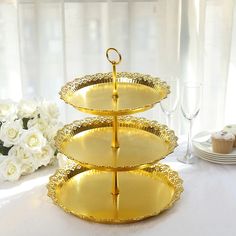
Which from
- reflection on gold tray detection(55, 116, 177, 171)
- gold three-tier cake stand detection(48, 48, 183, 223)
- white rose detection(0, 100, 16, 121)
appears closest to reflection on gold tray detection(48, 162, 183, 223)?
gold three-tier cake stand detection(48, 48, 183, 223)

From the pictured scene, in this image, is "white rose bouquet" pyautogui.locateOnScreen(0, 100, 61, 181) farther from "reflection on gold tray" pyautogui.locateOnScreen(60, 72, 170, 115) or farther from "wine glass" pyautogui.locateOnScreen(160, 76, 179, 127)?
"wine glass" pyautogui.locateOnScreen(160, 76, 179, 127)

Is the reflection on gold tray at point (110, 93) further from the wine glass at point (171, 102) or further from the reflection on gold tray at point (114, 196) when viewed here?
the reflection on gold tray at point (114, 196)

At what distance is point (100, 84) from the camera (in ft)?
4.77

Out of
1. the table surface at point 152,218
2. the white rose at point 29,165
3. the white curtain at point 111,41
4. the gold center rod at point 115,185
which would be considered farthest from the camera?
the white curtain at point 111,41

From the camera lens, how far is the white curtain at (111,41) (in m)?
2.15

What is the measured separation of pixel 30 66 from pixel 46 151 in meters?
0.84

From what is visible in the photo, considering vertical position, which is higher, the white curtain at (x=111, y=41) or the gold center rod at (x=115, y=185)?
the white curtain at (x=111, y=41)

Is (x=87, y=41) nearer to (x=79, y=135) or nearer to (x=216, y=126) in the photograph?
(x=216, y=126)

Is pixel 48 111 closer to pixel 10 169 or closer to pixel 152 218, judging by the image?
pixel 10 169

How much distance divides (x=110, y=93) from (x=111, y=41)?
2.82ft

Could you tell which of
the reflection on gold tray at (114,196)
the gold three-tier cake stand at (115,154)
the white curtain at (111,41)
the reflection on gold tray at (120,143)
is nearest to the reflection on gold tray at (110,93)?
the gold three-tier cake stand at (115,154)

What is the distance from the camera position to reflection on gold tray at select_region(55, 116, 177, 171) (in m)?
1.27

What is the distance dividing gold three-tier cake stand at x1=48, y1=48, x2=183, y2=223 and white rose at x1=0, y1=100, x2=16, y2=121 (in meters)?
0.16

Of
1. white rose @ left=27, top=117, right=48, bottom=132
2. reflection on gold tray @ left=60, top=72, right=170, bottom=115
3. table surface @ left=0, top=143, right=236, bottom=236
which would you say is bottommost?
table surface @ left=0, top=143, right=236, bottom=236
